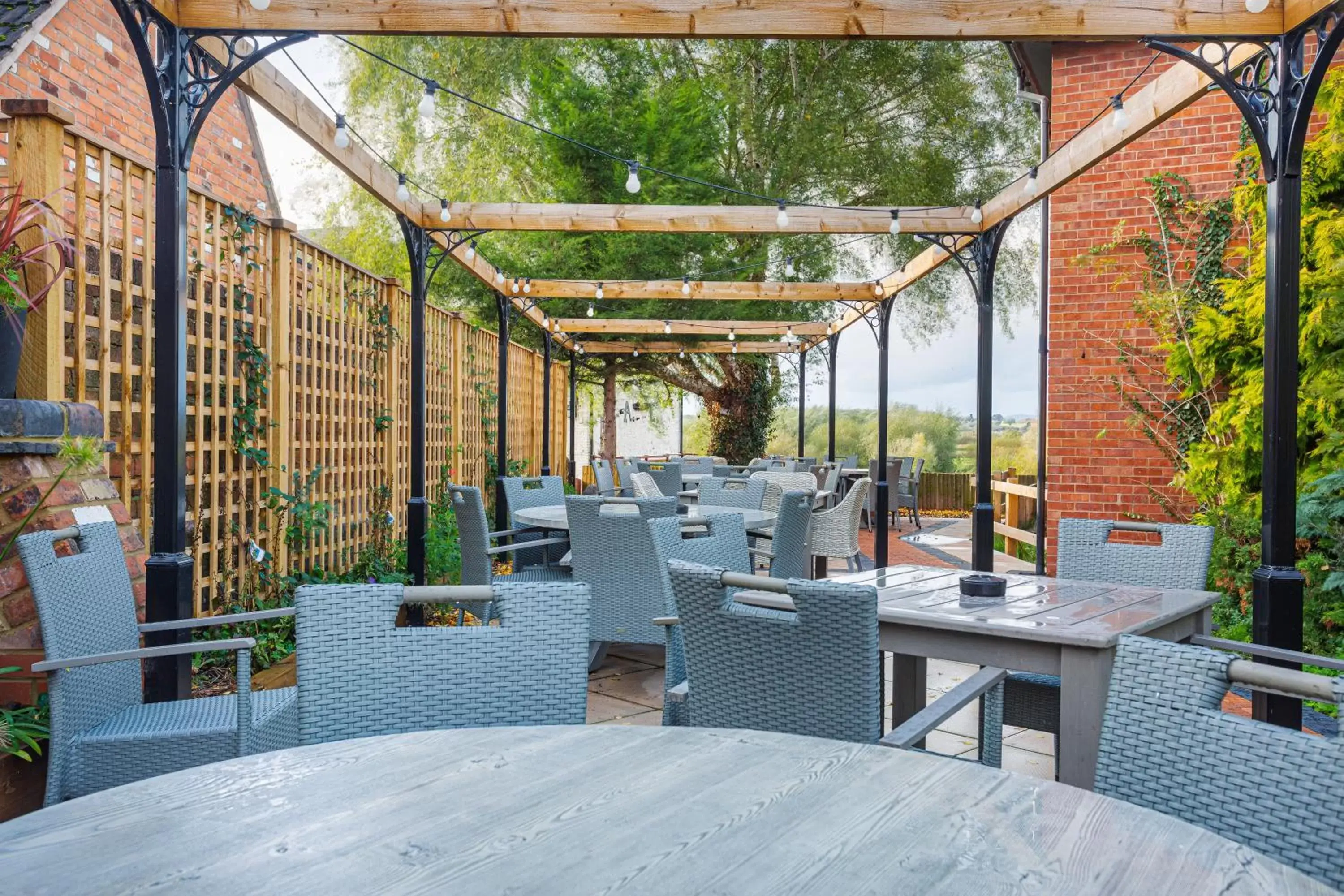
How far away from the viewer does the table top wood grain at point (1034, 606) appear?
2025 mm

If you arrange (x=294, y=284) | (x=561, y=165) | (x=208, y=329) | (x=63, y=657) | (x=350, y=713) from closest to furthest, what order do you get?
(x=350, y=713) → (x=63, y=657) → (x=208, y=329) → (x=294, y=284) → (x=561, y=165)

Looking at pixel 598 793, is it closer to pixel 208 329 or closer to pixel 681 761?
pixel 681 761

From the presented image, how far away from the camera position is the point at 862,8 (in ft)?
10.7

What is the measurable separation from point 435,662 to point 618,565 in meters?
2.38

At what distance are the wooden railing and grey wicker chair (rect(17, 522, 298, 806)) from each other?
Answer: 3.29 ft

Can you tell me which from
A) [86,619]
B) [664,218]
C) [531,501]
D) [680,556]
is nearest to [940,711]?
[680,556]

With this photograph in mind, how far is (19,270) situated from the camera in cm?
287

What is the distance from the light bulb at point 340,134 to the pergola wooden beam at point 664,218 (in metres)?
1.47

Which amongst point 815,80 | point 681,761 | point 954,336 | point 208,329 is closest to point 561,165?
point 815,80

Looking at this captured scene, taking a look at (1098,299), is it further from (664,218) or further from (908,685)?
(908,685)

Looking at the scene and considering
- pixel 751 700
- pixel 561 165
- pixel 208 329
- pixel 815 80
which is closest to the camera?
pixel 751 700

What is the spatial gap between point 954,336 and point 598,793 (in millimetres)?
14571

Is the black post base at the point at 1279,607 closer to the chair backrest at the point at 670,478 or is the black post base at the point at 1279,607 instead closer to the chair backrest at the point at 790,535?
the chair backrest at the point at 790,535

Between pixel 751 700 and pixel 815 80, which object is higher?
pixel 815 80
